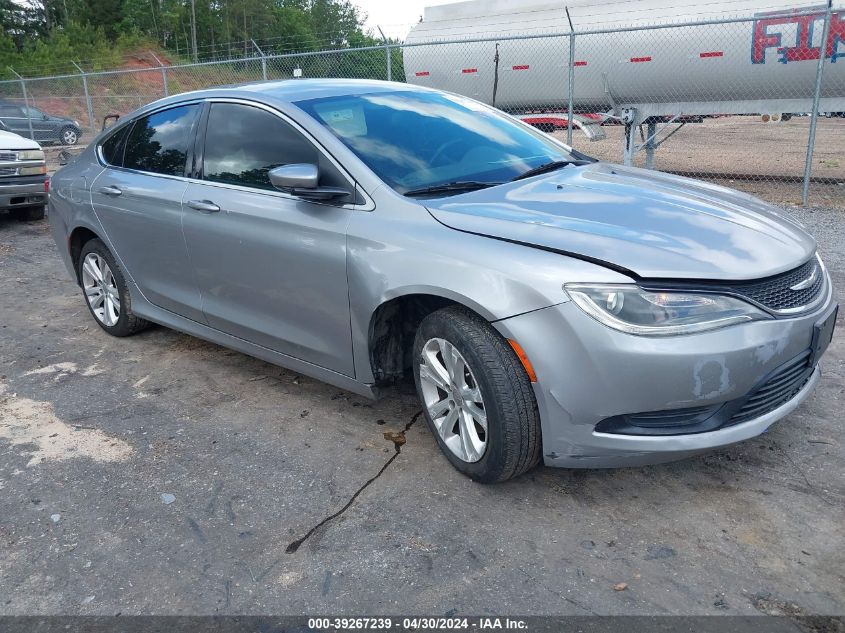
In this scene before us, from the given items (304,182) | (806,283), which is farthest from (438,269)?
(806,283)

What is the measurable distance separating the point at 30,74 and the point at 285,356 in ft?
121

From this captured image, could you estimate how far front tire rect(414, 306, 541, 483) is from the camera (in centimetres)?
273

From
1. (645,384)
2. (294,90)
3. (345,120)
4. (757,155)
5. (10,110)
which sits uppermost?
(10,110)

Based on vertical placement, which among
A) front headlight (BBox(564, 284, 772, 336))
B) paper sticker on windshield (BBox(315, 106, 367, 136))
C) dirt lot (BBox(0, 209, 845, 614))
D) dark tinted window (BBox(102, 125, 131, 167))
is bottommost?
dirt lot (BBox(0, 209, 845, 614))

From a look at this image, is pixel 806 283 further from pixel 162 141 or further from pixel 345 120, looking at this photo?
pixel 162 141

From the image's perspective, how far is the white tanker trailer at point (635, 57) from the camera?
10.4 meters

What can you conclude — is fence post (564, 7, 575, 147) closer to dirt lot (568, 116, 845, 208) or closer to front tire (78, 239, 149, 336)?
dirt lot (568, 116, 845, 208)

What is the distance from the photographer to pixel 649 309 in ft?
8.27

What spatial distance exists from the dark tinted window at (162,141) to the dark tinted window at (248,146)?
250mm

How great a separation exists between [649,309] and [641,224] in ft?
1.52

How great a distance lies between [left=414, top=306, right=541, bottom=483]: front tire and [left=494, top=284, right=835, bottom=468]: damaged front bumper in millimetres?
83

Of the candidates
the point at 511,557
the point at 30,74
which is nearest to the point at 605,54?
the point at 511,557

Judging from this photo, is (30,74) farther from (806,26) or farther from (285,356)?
(285,356)

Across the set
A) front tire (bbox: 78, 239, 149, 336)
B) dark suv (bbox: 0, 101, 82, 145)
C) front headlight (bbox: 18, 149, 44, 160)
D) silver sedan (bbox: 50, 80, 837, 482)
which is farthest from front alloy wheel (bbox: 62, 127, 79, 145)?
silver sedan (bbox: 50, 80, 837, 482)
